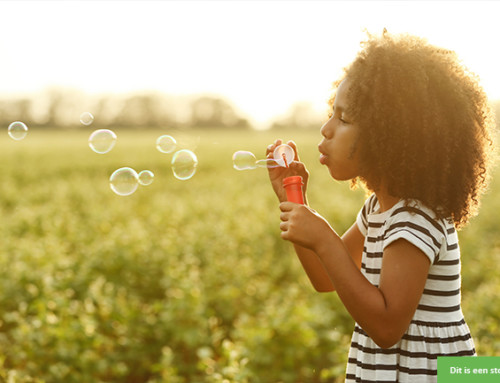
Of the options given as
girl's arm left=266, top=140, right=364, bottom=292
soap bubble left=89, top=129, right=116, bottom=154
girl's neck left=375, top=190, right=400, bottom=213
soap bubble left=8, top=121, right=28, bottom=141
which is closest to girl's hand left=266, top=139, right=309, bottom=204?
girl's arm left=266, top=140, right=364, bottom=292

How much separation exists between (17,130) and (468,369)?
264cm

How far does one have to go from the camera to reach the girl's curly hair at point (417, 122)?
1555mm

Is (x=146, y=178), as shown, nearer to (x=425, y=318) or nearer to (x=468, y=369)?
(x=425, y=318)

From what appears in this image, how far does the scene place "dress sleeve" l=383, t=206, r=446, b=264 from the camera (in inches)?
59.1

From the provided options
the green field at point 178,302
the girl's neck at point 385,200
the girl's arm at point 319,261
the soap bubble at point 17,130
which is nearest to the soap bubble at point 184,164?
the green field at point 178,302

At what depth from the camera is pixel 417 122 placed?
155cm

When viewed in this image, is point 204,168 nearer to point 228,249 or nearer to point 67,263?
point 228,249

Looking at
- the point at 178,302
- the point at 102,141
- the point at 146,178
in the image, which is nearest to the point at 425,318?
the point at 146,178

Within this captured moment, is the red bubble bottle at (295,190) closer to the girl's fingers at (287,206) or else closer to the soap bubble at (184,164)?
the girl's fingers at (287,206)

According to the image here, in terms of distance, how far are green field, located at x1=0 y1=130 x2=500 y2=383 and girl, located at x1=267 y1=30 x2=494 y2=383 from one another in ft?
3.76

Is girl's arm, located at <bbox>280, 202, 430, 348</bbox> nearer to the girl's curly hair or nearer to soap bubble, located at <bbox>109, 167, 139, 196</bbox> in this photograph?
the girl's curly hair

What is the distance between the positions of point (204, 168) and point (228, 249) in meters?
16.3

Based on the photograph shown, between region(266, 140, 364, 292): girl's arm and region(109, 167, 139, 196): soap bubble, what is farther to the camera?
region(109, 167, 139, 196): soap bubble

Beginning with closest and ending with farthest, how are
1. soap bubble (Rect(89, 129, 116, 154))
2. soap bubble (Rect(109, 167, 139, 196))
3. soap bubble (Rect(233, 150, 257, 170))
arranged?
soap bubble (Rect(233, 150, 257, 170)) → soap bubble (Rect(109, 167, 139, 196)) → soap bubble (Rect(89, 129, 116, 154))
